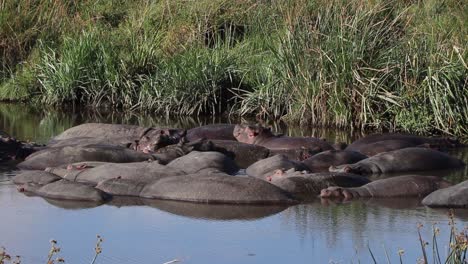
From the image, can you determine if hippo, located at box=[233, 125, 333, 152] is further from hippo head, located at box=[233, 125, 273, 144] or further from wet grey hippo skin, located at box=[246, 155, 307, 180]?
wet grey hippo skin, located at box=[246, 155, 307, 180]

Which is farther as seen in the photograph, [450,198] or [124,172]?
[124,172]

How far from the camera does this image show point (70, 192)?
10.6 metres

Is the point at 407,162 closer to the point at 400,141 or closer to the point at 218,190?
the point at 400,141

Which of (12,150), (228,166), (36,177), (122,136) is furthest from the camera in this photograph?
(122,136)

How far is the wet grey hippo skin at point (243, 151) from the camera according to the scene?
13.1 m

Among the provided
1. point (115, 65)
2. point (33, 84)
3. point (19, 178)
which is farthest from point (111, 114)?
point (19, 178)

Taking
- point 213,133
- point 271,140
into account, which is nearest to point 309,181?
point 271,140

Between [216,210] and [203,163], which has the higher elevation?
[203,163]

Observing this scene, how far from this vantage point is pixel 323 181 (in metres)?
11.0

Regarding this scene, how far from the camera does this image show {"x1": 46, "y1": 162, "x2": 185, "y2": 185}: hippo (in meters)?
11.0

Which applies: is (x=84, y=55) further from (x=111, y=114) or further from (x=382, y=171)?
(x=382, y=171)

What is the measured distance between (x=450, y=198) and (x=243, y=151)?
11.5 ft

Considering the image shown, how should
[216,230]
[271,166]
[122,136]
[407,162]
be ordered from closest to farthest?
[216,230] → [271,166] → [407,162] → [122,136]

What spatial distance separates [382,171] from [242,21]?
8.82 metres
